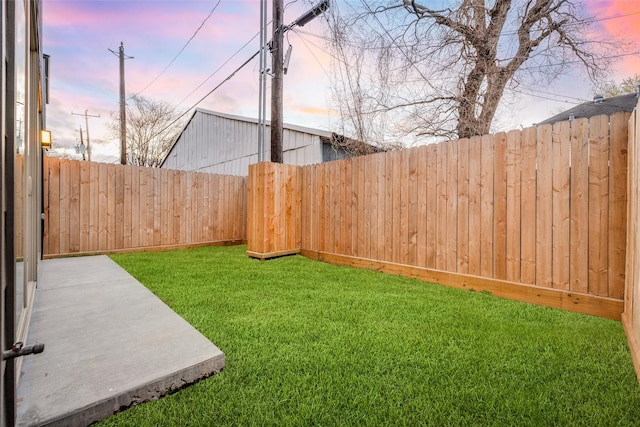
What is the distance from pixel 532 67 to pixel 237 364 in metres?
6.89

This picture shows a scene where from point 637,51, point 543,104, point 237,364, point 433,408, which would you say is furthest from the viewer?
point 543,104

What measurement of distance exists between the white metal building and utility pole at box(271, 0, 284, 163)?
3156mm

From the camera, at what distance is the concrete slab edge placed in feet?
3.66

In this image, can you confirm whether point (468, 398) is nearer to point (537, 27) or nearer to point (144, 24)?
point (537, 27)

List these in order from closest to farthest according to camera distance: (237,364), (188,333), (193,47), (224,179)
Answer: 1. (237,364)
2. (188,333)
3. (224,179)
4. (193,47)

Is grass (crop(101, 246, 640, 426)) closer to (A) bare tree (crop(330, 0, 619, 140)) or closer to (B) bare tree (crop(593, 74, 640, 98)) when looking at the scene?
(A) bare tree (crop(330, 0, 619, 140))

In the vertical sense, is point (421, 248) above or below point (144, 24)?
below

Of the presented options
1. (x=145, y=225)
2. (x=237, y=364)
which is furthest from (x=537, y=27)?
(x=145, y=225)

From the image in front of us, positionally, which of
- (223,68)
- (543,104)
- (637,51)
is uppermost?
(223,68)

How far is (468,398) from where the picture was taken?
53.2 inches

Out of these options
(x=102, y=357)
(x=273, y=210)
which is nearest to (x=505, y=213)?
(x=273, y=210)

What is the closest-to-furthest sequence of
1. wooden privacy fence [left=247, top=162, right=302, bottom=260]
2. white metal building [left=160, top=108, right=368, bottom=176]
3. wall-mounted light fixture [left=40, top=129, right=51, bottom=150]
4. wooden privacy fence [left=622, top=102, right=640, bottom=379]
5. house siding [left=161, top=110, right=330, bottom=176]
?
wooden privacy fence [left=622, top=102, right=640, bottom=379]
wall-mounted light fixture [left=40, top=129, right=51, bottom=150]
wooden privacy fence [left=247, top=162, right=302, bottom=260]
white metal building [left=160, top=108, right=368, bottom=176]
house siding [left=161, top=110, right=330, bottom=176]

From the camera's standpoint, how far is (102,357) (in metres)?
1.53

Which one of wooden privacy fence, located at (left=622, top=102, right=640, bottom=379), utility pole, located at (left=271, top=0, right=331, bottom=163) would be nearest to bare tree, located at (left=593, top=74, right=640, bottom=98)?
wooden privacy fence, located at (left=622, top=102, right=640, bottom=379)
